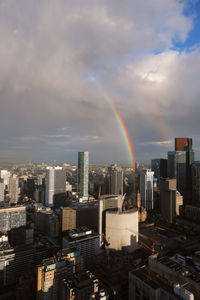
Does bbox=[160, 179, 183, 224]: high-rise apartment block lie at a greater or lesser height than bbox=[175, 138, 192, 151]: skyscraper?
lesser

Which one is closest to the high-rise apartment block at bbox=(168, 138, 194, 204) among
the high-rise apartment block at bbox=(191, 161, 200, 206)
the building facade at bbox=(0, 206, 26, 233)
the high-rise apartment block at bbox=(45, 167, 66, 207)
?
the high-rise apartment block at bbox=(191, 161, 200, 206)

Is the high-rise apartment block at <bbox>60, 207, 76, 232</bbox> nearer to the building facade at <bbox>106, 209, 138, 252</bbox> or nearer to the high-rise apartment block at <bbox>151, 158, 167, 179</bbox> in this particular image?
the building facade at <bbox>106, 209, 138, 252</bbox>

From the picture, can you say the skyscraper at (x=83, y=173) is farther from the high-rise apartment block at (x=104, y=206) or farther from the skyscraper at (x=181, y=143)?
the skyscraper at (x=181, y=143)

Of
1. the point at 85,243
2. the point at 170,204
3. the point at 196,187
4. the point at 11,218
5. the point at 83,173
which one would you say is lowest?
the point at 85,243

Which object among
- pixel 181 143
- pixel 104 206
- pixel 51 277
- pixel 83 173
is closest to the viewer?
pixel 51 277

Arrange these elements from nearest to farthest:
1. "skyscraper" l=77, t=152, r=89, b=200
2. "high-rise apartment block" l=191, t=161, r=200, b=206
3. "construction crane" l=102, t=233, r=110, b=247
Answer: "construction crane" l=102, t=233, r=110, b=247, "high-rise apartment block" l=191, t=161, r=200, b=206, "skyscraper" l=77, t=152, r=89, b=200

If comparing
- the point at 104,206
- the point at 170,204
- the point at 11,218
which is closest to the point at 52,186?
the point at 11,218

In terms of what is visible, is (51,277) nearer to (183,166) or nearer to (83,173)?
(83,173)

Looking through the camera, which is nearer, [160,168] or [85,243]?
[85,243]

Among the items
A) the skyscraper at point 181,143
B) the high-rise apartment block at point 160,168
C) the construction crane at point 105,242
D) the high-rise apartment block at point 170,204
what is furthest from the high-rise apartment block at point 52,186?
the skyscraper at point 181,143

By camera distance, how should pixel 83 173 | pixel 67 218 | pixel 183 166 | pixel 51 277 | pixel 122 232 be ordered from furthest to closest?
1. pixel 183 166
2. pixel 83 173
3. pixel 67 218
4. pixel 122 232
5. pixel 51 277
